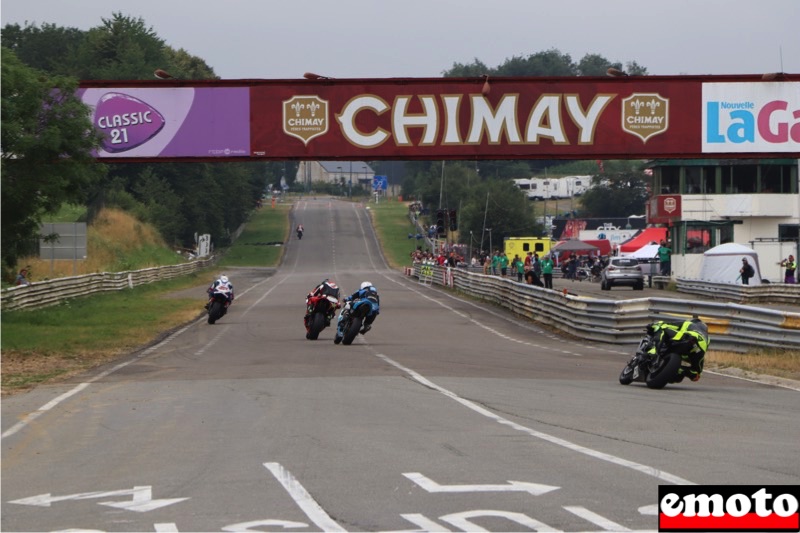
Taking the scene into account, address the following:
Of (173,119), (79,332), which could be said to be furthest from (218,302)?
(173,119)

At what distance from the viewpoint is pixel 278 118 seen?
36312 mm

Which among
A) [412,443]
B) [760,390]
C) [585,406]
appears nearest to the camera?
[412,443]

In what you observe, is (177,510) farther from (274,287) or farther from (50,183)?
(274,287)

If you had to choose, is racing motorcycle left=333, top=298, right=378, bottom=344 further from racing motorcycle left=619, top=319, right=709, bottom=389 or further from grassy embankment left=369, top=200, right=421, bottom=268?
grassy embankment left=369, top=200, right=421, bottom=268

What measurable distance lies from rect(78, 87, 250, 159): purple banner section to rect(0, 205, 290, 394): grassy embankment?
5269 mm

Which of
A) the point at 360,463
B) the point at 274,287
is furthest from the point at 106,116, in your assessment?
the point at 360,463

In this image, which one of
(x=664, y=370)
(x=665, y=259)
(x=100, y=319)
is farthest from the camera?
(x=665, y=259)

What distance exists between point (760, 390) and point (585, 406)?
148 inches

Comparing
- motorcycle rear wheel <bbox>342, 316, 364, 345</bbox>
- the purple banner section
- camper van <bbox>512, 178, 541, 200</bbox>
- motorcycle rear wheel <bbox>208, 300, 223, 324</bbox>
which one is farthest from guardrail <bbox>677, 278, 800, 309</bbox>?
camper van <bbox>512, 178, 541, 200</bbox>

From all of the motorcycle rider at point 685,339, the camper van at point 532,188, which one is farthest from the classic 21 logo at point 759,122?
the camper van at point 532,188

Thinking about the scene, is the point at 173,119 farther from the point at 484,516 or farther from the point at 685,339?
the point at 484,516

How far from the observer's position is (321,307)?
2539 centimetres

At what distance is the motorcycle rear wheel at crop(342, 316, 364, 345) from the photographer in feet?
79.1

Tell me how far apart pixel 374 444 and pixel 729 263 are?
4312cm
